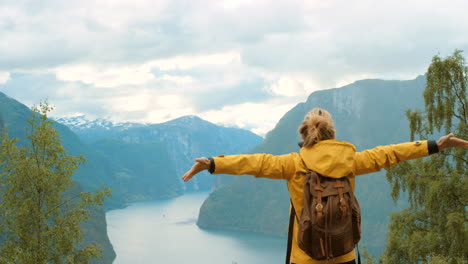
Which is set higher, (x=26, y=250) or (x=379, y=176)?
(x=26, y=250)

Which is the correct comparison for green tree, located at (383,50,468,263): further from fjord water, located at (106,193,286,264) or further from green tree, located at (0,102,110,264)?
fjord water, located at (106,193,286,264)

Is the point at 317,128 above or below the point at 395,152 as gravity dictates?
above

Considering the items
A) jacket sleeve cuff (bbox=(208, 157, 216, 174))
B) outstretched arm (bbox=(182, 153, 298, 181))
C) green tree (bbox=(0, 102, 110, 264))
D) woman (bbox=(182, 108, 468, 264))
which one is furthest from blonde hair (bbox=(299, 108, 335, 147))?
green tree (bbox=(0, 102, 110, 264))

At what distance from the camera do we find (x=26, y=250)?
14.1 meters

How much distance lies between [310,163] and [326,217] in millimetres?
376

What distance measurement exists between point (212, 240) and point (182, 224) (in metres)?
24.1

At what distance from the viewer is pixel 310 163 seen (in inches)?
121

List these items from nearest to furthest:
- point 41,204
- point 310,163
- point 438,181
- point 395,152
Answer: point 310,163
point 395,152
point 438,181
point 41,204

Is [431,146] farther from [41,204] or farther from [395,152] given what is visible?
Answer: [41,204]

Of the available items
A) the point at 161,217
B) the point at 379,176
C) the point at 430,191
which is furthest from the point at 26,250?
the point at 379,176

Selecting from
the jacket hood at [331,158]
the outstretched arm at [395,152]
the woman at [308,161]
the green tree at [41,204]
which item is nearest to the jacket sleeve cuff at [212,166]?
the woman at [308,161]

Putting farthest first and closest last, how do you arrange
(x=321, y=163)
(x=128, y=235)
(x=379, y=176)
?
1. (x=379, y=176)
2. (x=128, y=235)
3. (x=321, y=163)

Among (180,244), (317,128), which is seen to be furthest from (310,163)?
(180,244)

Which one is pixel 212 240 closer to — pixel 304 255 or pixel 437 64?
pixel 437 64
